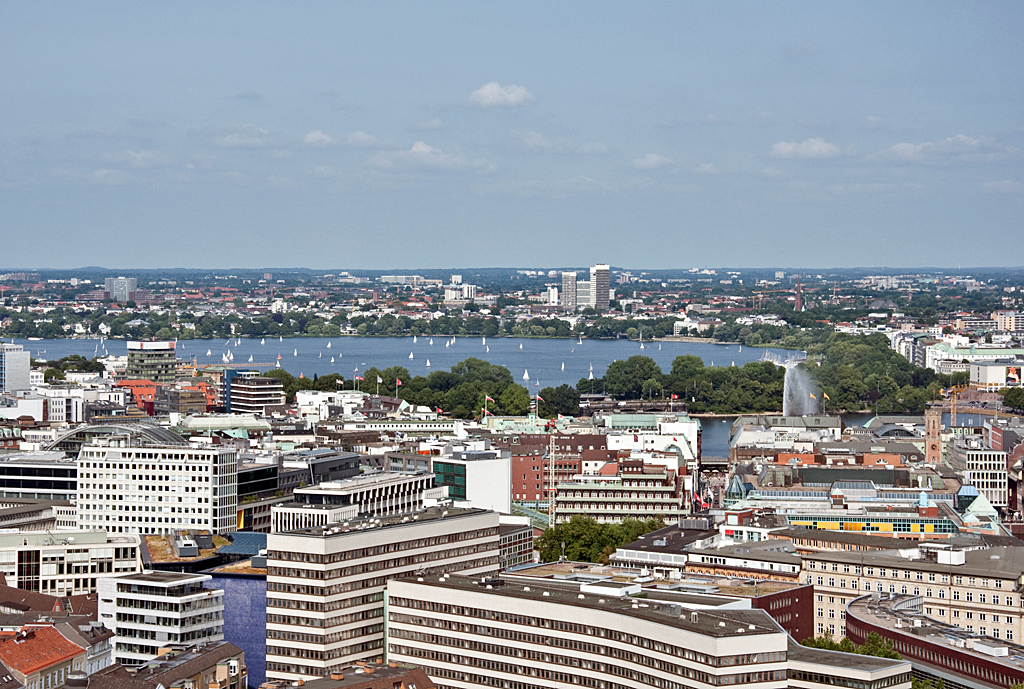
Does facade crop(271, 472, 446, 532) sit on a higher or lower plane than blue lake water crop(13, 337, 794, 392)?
higher

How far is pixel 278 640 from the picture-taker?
1038 inches

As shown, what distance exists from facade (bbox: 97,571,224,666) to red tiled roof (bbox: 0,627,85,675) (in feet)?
5.84

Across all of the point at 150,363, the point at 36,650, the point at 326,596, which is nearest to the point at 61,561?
the point at 36,650

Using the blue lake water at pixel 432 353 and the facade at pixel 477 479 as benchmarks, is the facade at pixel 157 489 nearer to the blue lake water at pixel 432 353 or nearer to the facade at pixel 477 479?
the facade at pixel 477 479

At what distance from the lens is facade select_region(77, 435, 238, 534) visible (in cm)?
3772

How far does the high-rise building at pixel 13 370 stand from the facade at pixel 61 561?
4676 centimetres

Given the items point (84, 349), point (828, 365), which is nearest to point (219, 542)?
point (828, 365)

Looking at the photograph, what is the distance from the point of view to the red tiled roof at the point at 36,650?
2473cm

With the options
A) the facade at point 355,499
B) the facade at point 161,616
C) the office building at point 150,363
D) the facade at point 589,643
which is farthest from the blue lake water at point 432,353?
the facade at point 589,643

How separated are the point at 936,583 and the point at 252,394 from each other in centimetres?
4694

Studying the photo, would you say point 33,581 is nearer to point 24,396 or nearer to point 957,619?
point 957,619

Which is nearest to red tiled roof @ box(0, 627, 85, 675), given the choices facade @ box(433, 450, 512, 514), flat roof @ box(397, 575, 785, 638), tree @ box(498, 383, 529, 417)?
flat roof @ box(397, 575, 785, 638)

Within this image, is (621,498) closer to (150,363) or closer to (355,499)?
(355,499)

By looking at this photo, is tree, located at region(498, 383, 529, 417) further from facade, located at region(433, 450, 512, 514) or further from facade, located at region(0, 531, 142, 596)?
facade, located at region(0, 531, 142, 596)
